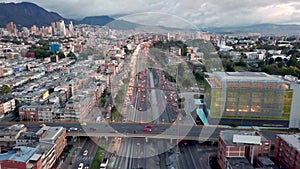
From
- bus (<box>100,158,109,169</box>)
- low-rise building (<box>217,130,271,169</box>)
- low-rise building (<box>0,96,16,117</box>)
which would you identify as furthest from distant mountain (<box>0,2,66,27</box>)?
low-rise building (<box>217,130,271,169</box>)

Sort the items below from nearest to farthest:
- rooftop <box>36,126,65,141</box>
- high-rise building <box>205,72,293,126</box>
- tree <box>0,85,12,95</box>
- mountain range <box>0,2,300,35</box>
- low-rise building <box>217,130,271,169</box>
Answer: low-rise building <box>217,130,271,169</box> < rooftop <box>36,126,65,141</box> < high-rise building <box>205,72,293,126</box> < tree <box>0,85,12,95</box> < mountain range <box>0,2,300,35</box>

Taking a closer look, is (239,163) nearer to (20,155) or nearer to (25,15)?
(20,155)

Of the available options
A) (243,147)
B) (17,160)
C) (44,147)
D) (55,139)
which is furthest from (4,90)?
(243,147)

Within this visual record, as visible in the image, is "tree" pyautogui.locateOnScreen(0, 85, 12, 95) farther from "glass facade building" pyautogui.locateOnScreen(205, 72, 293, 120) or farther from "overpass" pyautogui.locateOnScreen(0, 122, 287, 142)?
"glass facade building" pyautogui.locateOnScreen(205, 72, 293, 120)

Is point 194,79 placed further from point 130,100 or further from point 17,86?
point 17,86

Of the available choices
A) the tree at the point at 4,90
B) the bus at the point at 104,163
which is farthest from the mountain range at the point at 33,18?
the bus at the point at 104,163

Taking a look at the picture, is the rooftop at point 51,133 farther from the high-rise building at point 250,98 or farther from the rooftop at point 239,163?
the high-rise building at point 250,98
